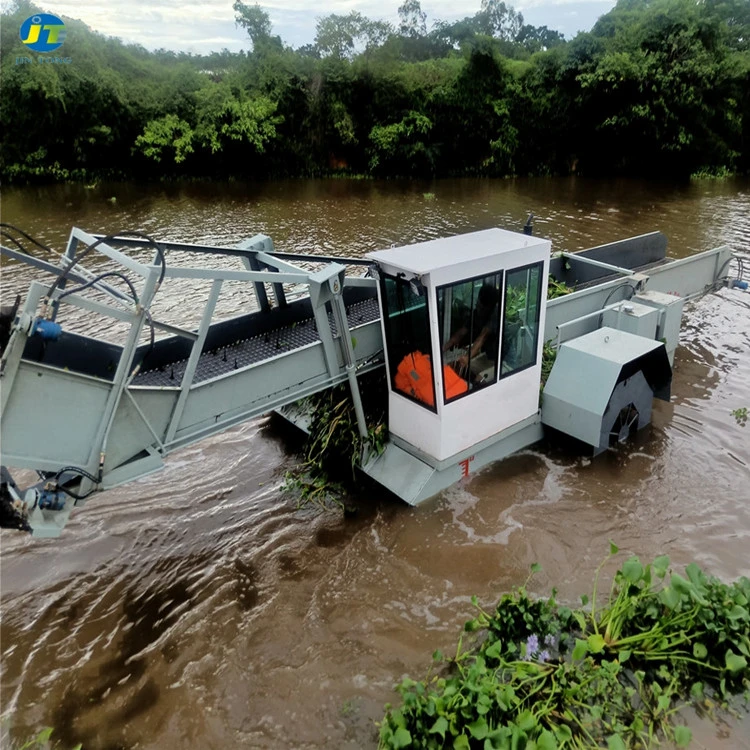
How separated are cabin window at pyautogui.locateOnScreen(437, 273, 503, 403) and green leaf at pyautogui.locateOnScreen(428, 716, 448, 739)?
2.32 meters

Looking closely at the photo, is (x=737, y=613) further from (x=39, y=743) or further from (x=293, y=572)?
(x=39, y=743)

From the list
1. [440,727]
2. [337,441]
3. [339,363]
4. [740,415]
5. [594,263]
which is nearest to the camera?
[440,727]

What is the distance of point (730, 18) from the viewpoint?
28.2 m

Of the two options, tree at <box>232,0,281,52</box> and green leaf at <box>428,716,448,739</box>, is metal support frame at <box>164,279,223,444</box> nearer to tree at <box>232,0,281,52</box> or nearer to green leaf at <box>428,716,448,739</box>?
green leaf at <box>428,716,448,739</box>

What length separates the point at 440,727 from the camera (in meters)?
2.92

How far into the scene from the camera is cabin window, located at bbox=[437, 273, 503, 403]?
14.2 ft

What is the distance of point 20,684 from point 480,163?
25.7 metres

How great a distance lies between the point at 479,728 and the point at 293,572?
2.14 m

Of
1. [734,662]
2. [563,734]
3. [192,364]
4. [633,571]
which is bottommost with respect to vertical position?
[563,734]

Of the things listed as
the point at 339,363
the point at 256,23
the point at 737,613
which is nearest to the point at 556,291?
the point at 339,363

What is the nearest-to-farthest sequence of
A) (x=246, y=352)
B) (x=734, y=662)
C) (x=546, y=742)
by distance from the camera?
1. (x=546, y=742)
2. (x=734, y=662)
3. (x=246, y=352)

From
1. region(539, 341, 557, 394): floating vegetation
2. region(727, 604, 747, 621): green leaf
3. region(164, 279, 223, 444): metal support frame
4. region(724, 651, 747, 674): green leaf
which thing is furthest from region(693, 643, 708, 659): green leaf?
region(164, 279, 223, 444): metal support frame

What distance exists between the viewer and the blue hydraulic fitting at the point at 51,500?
3.41 m

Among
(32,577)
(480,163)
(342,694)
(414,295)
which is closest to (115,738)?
(342,694)
